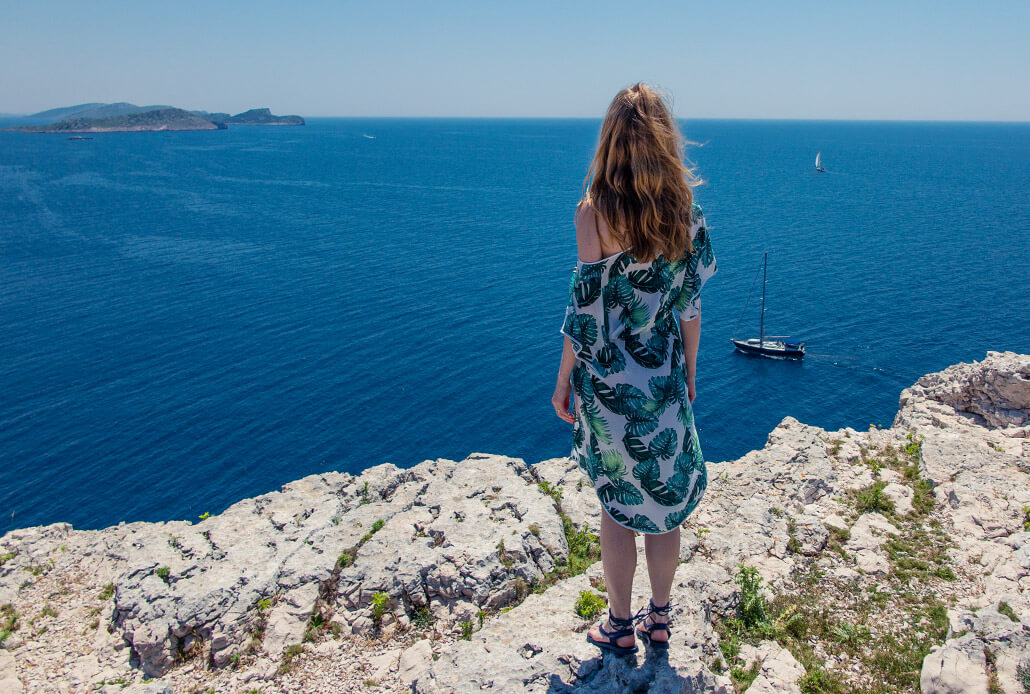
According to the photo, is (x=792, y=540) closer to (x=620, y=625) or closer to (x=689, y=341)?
(x=620, y=625)

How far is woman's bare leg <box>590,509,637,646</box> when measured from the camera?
5.28 metres

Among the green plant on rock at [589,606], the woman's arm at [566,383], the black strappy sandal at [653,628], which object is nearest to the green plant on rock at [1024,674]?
the black strappy sandal at [653,628]

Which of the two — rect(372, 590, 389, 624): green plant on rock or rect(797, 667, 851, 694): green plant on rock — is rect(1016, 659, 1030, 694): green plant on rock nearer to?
rect(797, 667, 851, 694): green plant on rock

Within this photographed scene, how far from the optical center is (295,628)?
8.05 m

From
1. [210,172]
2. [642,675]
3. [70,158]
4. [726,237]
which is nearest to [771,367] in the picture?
[726,237]

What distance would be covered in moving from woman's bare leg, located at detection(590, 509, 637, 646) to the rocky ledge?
0.68 metres

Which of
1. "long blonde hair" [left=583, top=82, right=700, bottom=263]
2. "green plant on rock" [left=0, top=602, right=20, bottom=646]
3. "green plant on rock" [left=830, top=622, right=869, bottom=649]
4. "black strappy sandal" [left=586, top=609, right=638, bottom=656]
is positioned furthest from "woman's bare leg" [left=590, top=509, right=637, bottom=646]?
"green plant on rock" [left=0, top=602, right=20, bottom=646]

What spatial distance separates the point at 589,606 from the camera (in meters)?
6.79

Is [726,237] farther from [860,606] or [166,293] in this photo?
[860,606]

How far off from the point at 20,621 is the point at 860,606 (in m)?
13.0

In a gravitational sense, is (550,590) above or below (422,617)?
above

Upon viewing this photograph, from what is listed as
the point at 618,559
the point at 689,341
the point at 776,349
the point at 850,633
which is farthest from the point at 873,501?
the point at 776,349

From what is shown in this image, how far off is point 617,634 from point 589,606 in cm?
110

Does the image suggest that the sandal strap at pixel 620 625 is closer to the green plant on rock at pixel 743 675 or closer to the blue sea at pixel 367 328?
the green plant on rock at pixel 743 675
